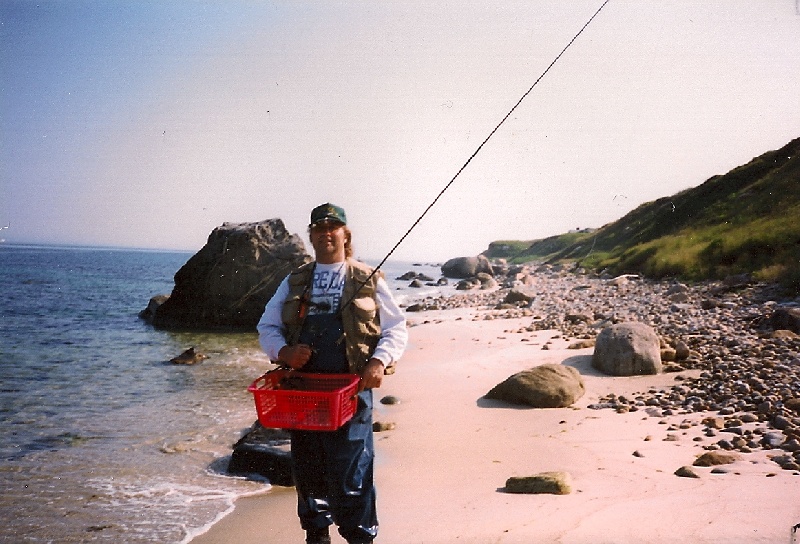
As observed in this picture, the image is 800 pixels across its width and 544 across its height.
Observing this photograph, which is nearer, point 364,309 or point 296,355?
point 296,355

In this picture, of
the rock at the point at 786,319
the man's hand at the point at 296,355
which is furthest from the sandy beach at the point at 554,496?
the rock at the point at 786,319

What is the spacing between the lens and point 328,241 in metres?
3.47

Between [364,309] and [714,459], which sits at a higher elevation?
[364,309]

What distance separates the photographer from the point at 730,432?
597cm

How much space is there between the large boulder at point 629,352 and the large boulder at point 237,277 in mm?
14976

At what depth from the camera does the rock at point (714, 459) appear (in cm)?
510

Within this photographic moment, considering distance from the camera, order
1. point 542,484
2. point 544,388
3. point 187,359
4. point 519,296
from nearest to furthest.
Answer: point 542,484, point 544,388, point 187,359, point 519,296

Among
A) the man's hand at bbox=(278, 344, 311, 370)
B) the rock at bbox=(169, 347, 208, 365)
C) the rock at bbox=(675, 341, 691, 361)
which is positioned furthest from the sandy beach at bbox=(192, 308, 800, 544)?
the rock at bbox=(169, 347, 208, 365)

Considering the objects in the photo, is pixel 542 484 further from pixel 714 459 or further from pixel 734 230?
pixel 734 230

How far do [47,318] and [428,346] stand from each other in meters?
18.1

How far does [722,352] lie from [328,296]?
8363mm

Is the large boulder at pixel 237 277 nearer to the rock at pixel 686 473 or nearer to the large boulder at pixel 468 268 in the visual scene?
the rock at pixel 686 473

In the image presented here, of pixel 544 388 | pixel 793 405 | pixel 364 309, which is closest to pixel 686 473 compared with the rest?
pixel 793 405

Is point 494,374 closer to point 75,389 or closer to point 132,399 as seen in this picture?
point 132,399
